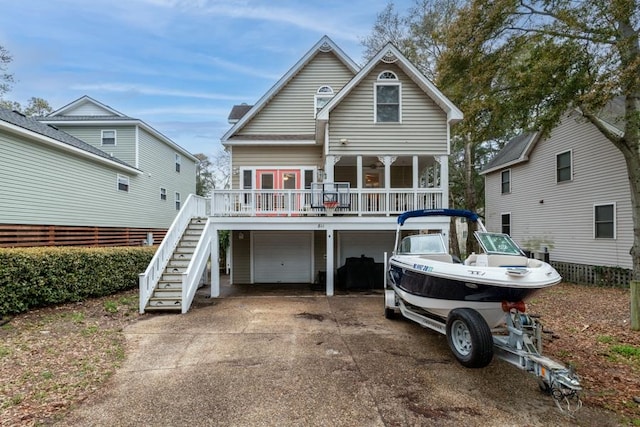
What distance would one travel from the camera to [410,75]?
10.5 m

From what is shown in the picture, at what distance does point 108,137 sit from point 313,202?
13170 mm

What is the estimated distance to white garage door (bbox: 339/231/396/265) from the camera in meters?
12.5

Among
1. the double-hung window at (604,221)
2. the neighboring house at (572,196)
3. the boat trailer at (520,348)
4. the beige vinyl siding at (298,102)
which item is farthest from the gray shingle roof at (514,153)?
the boat trailer at (520,348)

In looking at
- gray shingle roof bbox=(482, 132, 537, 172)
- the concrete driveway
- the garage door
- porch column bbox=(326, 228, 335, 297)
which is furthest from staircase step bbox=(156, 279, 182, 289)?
gray shingle roof bbox=(482, 132, 537, 172)

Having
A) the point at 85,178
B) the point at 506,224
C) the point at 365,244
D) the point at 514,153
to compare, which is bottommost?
the point at 365,244

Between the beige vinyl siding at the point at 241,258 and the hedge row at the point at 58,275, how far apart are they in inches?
130

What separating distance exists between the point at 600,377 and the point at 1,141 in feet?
49.3

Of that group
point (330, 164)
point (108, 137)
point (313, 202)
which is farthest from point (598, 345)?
point (108, 137)

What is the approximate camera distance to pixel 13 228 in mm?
10234

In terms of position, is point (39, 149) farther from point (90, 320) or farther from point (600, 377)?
point (600, 377)

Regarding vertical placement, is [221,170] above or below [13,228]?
above

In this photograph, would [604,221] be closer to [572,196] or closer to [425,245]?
[572,196]

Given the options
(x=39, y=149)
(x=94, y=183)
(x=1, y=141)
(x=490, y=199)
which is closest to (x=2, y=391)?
(x=1, y=141)

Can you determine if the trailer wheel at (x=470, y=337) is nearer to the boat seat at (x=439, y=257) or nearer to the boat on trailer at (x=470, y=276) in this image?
the boat on trailer at (x=470, y=276)
